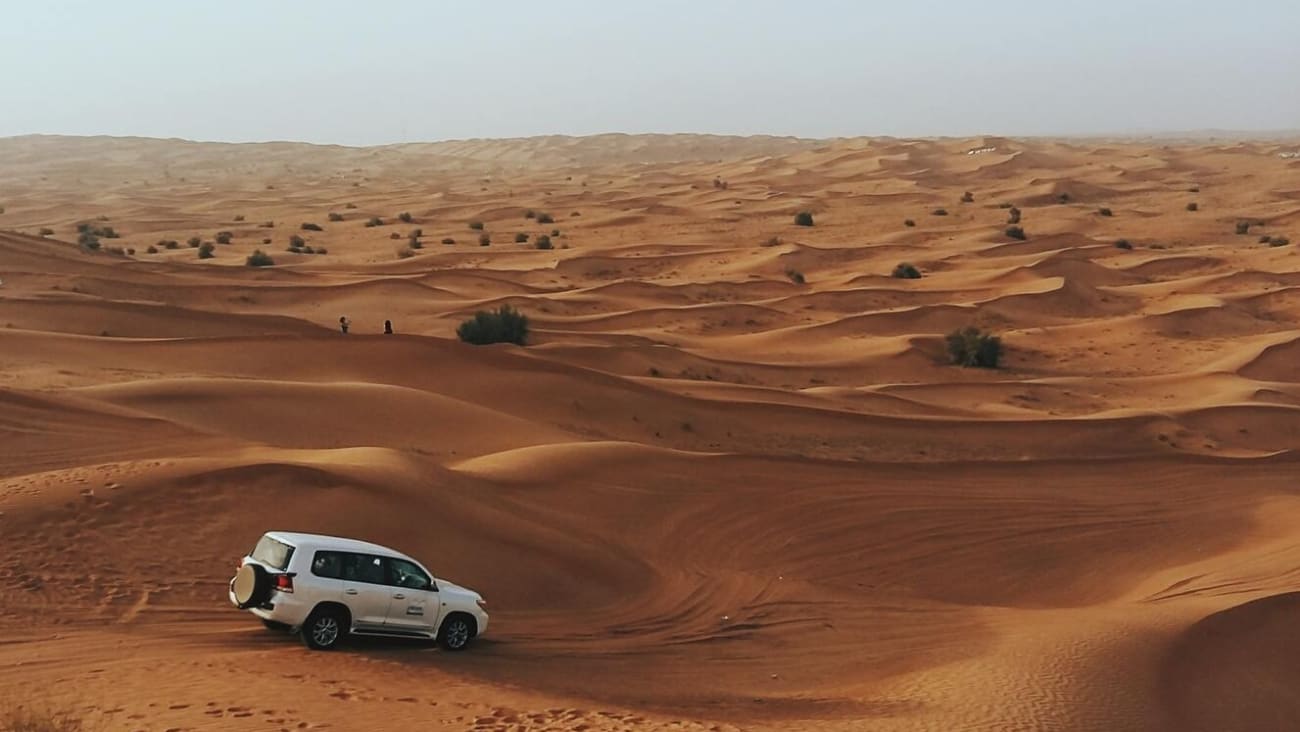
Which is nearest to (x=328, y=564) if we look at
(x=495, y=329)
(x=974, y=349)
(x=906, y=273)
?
(x=495, y=329)

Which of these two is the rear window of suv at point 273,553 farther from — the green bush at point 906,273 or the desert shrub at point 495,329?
the green bush at point 906,273

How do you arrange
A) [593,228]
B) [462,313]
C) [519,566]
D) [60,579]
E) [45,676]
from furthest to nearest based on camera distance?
[593,228] → [462,313] → [519,566] → [60,579] → [45,676]

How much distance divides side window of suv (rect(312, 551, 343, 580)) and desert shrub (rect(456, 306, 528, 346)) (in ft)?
58.1

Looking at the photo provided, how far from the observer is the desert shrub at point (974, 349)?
3023 cm

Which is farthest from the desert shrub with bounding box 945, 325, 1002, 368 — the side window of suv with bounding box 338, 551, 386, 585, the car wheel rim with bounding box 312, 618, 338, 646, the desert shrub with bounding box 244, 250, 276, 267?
the desert shrub with bounding box 244, 250, 276, 267

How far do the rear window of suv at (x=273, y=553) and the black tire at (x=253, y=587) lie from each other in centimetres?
11

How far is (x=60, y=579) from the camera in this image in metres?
12.1

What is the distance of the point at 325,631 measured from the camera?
10820 millimetres

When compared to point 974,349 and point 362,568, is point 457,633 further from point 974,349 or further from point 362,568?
point 974,349

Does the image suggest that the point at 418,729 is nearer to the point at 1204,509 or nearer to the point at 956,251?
the point at 1204,509

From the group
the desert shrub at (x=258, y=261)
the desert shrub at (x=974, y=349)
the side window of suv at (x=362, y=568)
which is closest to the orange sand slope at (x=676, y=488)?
the desert shrub at (x=974, y=349)

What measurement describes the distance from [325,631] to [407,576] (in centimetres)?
84

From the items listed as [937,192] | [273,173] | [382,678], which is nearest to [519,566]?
[382,678]

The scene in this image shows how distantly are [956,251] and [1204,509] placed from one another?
3093cm
